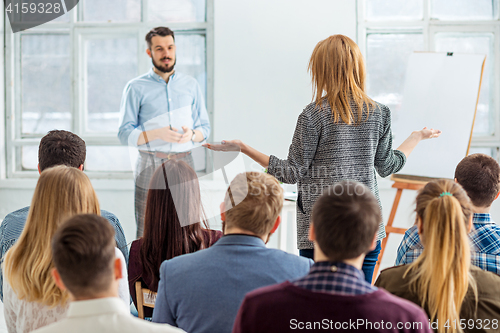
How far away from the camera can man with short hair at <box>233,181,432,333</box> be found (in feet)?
2.51

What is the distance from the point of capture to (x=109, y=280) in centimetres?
87

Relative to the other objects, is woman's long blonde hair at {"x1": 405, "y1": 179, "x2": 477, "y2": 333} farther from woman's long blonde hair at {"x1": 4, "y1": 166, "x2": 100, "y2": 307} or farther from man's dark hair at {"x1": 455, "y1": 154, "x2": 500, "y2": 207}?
woman's long blonde hair at {"x1": 4, "y1": 166, "x2": 100, "y2": 307}

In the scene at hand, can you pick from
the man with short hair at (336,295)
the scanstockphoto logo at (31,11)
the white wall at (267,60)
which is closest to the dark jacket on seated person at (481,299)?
the man with short hair at (336,295)

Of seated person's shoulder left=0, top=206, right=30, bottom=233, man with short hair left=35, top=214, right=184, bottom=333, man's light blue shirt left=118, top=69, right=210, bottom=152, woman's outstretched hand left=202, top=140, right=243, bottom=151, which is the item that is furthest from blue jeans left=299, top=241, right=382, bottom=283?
man's light blue shirt left=118, top=69, right=210, bottom=152

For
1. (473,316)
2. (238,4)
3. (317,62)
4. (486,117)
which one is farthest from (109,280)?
(486,117)

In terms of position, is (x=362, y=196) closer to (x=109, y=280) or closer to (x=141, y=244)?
(x=109, y=280)

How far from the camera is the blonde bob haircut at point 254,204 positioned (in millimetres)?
1098

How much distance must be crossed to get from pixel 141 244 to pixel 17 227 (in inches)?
18.2

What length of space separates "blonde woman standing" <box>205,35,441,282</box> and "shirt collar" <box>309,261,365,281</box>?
31.7 inches

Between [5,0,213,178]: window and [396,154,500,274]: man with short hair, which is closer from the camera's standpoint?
[396,154,500,274]: man with short hair

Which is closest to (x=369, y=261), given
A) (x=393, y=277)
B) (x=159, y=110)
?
(x=393, y=277)

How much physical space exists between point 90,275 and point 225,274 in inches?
12.0

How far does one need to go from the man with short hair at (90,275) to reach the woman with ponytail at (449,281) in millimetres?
612

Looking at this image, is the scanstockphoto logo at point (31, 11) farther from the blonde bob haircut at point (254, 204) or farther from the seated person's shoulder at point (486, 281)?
the seated person's shoulder at point (486, 281)
